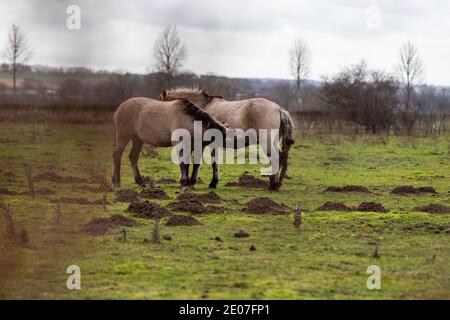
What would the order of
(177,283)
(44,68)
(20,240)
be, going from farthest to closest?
(20,240) → (177,283) → (44,68)

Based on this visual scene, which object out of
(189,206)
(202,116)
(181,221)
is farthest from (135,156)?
(181,221)

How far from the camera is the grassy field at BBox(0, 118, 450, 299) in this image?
8.08 metres

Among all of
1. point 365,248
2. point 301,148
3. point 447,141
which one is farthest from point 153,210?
point 447,141

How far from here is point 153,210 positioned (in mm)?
13117

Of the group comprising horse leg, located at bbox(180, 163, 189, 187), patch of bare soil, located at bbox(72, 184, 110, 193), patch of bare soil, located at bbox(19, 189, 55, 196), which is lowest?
patch of bare soil, located at bbox(72, 184, 110, 193)

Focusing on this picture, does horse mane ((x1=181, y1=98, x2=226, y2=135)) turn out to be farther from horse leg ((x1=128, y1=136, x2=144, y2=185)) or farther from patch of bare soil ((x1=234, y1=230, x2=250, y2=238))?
patch of bare soil ((x1=234, y1=230, x2=250, y2=238))

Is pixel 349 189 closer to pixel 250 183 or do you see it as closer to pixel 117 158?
pixel 250 183

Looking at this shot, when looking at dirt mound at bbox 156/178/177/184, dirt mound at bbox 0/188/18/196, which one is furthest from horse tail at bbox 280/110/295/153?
dirt mound at bbox 0/188/18/196

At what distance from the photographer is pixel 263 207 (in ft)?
45.6

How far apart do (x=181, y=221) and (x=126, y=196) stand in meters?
3.11

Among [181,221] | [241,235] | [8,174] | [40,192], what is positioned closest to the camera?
[241,235]

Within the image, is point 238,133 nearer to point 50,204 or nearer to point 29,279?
point 50,204

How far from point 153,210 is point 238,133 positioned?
4898 millimetres

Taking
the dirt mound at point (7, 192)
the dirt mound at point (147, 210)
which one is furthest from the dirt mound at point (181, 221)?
the dirt mound at point (7, 192)
